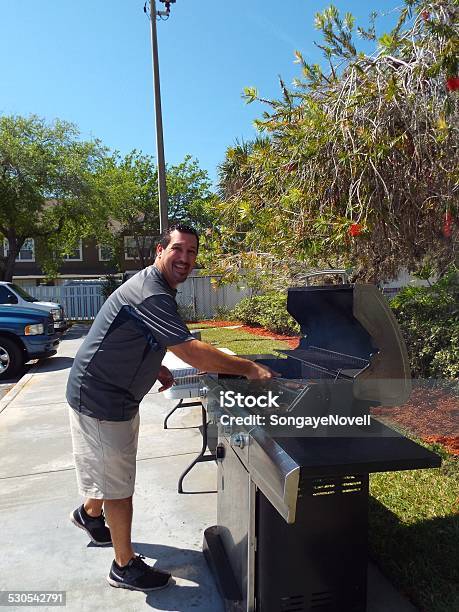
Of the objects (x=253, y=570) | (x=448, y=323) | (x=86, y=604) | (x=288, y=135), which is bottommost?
(x=86, y=604)

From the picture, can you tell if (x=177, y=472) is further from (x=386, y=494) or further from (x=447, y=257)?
(x=447, y=257)

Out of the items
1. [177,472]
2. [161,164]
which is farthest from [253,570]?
[161,164]

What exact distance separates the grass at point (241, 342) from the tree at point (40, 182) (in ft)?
25.0

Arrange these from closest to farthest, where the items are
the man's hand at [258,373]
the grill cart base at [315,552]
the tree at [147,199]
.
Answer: the grill cart base at [315,552], the man's hand at [258,373], the tree at [147,199]

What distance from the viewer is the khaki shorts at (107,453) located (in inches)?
97.6

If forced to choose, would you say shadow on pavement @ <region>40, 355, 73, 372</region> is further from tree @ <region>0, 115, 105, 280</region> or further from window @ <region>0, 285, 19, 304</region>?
tree @ <region>0, 115, 105, 280</region>

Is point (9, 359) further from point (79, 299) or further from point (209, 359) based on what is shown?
point (79, 299)

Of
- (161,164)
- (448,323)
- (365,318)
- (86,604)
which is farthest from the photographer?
(161,164)

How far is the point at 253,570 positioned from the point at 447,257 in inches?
176

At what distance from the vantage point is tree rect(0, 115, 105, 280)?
15633 millimetres

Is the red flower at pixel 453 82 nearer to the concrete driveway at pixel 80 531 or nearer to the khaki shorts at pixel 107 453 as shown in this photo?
the khaki shorts at pixel 107 453

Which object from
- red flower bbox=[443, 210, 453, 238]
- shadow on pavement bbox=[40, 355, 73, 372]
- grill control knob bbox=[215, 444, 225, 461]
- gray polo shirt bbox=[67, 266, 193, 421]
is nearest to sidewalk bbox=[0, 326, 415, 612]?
grill control knob bbox=[215, 444, 225, 461]

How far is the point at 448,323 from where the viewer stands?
5.38 meters

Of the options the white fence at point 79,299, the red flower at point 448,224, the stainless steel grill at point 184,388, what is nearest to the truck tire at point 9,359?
the stainless steel grill at point 184,388
